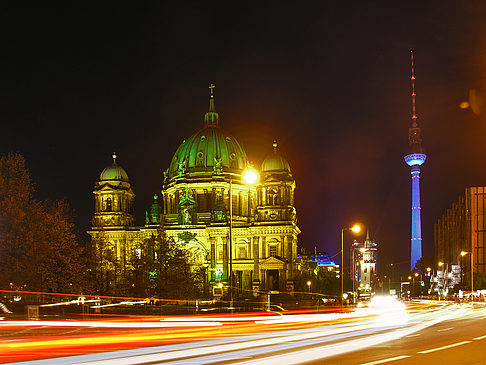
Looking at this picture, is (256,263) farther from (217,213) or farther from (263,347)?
(263,347)

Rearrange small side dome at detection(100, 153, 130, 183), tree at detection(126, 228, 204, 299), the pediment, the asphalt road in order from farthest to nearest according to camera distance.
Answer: small side dome at detection(100, 153, 130, 183), the pediment, tree at detection(126, 228, 204, 299), the asphalt road

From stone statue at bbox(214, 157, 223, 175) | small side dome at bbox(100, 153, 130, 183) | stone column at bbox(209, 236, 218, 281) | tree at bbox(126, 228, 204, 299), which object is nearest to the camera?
→ tree at bbox(126, 228, 204, 299)

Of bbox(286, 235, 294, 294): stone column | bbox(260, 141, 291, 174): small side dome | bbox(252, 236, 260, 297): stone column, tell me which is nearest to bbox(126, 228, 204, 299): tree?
bbox(252, 236, 260, 297): stone column

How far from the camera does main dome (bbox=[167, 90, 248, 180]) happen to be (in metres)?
143

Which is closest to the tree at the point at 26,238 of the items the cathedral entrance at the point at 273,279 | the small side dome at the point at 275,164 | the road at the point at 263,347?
the road at the point at 263,347

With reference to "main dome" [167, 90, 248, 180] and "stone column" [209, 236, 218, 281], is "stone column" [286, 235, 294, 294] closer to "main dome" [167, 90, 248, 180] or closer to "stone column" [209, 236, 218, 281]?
"stone column" [209, 236, 218, 281]

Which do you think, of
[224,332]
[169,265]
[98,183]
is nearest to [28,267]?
[224,332]

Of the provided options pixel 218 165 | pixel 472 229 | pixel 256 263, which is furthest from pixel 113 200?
pixel 472 229

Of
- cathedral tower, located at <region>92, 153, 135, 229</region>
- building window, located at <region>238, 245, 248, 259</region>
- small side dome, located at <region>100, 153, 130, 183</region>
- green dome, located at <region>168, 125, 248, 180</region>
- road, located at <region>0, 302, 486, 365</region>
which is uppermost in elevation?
green dome, located at <region>168, 125, 248, 180</region>

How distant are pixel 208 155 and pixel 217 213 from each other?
19922 millimetres

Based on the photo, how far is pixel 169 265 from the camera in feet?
286

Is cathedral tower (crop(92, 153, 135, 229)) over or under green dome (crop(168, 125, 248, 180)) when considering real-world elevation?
under

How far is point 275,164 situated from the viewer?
429 feet

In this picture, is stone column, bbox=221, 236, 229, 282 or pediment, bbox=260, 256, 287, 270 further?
pediment, bbox=260, 256, 287, 270
